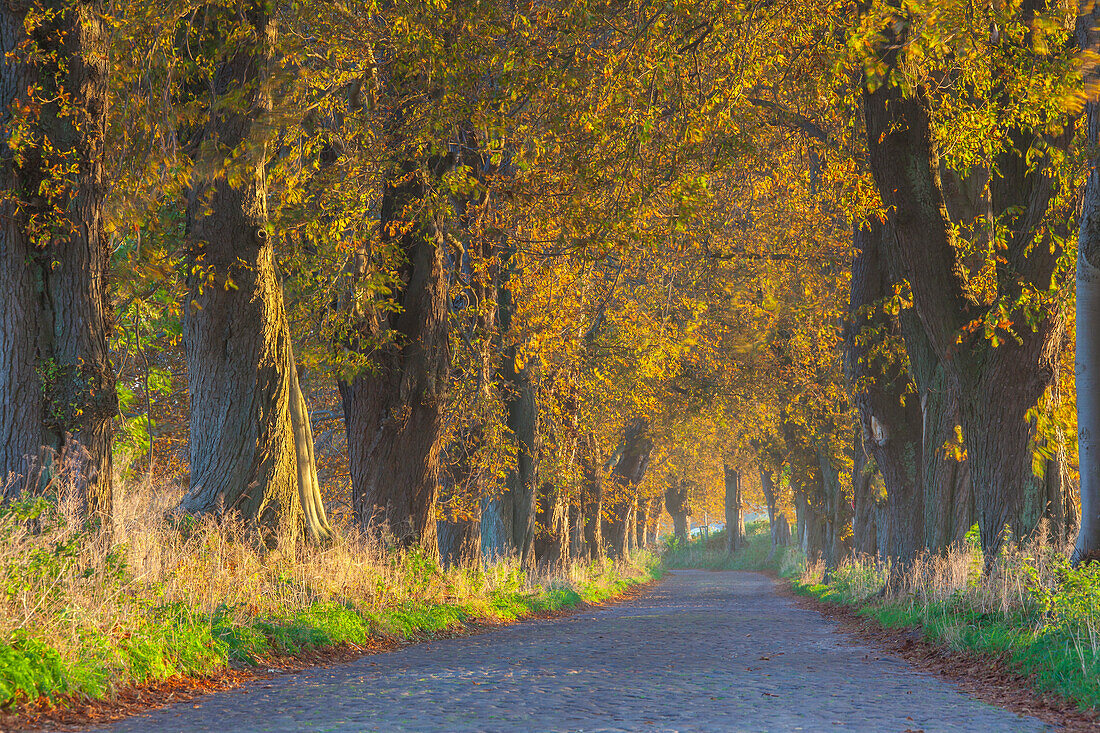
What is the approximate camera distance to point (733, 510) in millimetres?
59812

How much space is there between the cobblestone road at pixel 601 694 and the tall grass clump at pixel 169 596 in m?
0.59

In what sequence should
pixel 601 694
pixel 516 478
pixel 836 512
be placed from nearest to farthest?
1. pixel 601 694
2. pixel 516 478
3. pixel 836 512

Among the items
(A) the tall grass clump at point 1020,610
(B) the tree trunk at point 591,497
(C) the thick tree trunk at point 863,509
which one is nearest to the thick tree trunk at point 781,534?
(B) the tree trunk at point 591,497

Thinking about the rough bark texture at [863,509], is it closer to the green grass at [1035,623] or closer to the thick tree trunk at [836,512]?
the thick tree trunk at [836,512]

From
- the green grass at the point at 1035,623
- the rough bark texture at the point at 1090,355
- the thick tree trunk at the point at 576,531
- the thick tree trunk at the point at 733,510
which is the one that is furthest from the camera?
the thick tree trunk at the point at 733,510

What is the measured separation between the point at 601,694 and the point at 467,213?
10532mm

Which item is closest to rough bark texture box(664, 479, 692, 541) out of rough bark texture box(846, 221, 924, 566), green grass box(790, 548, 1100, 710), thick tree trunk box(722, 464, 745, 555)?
thick tree trunk box(722, 464, 745, 555)

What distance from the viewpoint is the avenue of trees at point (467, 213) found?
27.9ft

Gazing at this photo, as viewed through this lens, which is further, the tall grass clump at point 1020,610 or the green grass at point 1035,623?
the tall grass clump at point 1020,610

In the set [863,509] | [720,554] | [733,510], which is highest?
[863,509]

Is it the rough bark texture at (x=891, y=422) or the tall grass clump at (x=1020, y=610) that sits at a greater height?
the rough bark texture at (x=891, y=422)

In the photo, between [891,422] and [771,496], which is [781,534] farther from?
[891,422]

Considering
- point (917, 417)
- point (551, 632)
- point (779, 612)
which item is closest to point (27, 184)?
point (551, 632)

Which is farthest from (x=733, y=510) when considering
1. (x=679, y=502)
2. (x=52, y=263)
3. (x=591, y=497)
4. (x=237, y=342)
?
(x=52, y=263)
